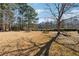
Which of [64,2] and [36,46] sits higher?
[64,2]

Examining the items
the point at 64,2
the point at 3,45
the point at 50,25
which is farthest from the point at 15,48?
the point at 64,2

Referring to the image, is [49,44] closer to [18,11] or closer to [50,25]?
[50,25]

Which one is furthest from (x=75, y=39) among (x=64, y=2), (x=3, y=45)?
(x=3, y=45)

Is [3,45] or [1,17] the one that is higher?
[1,17]

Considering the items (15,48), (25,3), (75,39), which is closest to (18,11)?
(25,3)

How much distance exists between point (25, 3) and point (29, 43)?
1.57 ft

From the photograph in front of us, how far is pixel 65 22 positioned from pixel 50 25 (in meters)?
0.18

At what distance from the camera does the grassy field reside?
494cm

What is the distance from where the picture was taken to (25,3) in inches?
194

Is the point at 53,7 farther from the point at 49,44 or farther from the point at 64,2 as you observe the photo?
the point at 49,44

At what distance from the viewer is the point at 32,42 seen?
4.96m

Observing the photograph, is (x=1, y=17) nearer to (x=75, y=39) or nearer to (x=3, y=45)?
(x=3, y=45)

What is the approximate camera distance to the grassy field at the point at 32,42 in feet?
16.2

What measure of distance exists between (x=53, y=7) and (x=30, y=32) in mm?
403
